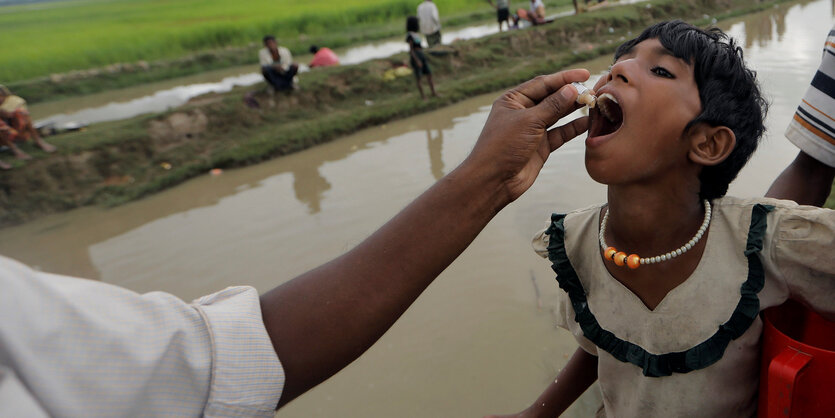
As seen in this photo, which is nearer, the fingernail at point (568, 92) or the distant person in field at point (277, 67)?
the fingernail at point (568, 92)

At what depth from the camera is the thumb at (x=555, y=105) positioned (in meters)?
1.13

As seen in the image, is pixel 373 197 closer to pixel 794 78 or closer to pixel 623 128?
pixel 623 128

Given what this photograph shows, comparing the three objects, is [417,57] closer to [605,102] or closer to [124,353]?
[605,102]

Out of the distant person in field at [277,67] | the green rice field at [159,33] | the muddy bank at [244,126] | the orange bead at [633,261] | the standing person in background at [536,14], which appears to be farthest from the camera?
the green rice field at [159,33]

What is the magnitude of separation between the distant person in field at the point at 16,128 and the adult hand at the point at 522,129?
7.38 metres

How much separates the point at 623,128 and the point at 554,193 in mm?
3691

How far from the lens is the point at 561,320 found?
1.62 meters

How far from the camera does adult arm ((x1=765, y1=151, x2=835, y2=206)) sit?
160cm

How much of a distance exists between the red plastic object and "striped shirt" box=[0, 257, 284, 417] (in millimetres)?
1046

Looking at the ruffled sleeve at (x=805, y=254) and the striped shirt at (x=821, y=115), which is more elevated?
the striped shirt at (x=821, y=115)

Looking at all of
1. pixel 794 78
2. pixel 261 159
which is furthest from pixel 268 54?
pixel 794 78

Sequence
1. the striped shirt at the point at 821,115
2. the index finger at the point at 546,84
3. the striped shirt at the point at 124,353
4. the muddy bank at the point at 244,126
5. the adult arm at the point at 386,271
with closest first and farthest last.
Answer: the striped shirt at the point at 124,353
the adult arm at the point at 386,271
the index finger at the point at 546,84
the striped shirt at the point at 821,115
the muddy bank at the point at 244,126

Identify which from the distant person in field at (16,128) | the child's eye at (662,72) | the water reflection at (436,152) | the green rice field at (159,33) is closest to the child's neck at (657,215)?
the child's eye at (662,72)

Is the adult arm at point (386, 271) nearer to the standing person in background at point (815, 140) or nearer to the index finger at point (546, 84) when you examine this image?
the index finger at point (546, 84)
